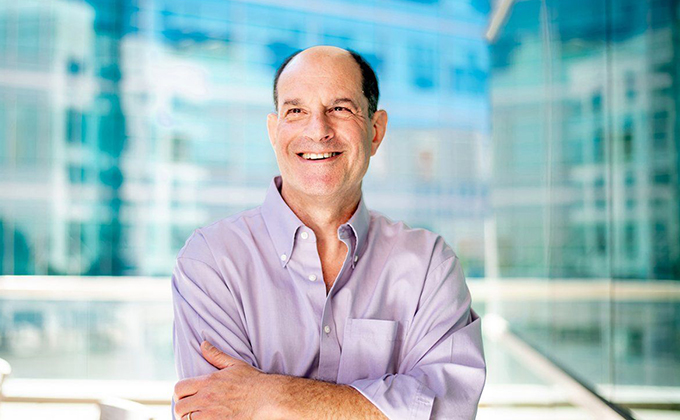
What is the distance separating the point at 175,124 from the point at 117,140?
26.1 inches

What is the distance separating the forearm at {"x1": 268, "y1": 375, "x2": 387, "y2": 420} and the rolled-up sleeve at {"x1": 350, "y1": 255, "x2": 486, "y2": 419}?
0.9 inches

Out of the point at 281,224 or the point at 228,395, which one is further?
the point at 281,224

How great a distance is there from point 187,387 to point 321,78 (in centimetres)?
73

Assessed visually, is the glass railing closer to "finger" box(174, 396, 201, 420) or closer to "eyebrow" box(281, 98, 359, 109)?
"eyebrow" box(281, 98, 359, 109)

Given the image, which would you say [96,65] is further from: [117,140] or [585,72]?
[585,72]

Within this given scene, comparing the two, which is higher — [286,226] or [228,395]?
[286,226]

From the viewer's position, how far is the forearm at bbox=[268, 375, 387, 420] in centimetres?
119

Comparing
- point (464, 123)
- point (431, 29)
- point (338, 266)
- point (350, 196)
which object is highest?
point (431, 29)

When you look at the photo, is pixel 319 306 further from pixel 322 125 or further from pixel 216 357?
pixel 322 125

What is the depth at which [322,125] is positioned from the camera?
1369mm

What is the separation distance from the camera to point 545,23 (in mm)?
4340

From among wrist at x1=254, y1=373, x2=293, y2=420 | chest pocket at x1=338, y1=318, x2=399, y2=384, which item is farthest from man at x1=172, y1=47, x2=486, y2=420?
wrist at x1=254, y1=373, x2=293, y2=420

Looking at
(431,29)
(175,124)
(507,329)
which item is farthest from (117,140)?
(507,329)

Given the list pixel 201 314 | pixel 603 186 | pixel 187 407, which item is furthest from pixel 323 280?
pixel 603 186
